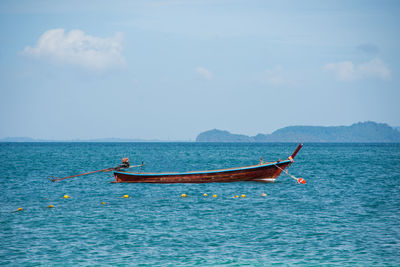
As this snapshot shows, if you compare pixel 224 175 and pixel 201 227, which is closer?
pixel 201 227

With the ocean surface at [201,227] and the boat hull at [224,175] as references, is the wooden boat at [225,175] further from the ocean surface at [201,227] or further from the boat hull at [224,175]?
the ocean surface at [201,227]

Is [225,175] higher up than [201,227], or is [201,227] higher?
[225,175]

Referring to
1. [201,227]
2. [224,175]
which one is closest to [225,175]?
[224,175]

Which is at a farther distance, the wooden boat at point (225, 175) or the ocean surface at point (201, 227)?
the wooden boat at point (225, 175)

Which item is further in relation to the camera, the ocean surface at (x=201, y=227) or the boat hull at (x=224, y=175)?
the boat hull at (x=224, y=175)

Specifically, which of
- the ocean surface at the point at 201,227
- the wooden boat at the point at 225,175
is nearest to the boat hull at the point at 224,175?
the wooden boat at the point at 225,175

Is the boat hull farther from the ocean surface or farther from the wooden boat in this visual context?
the ocean surface

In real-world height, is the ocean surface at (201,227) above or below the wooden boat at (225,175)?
below

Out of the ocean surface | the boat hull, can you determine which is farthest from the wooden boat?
the ocean surface

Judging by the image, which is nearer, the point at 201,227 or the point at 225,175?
the point at 201,227

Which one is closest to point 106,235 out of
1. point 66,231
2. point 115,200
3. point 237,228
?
point 66,231

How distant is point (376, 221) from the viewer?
26.0m

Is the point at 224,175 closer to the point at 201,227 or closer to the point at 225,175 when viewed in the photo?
the point at 225,175

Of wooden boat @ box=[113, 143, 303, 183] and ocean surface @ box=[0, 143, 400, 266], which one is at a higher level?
wooden boat @ box=[113, 143, 303, 183]
